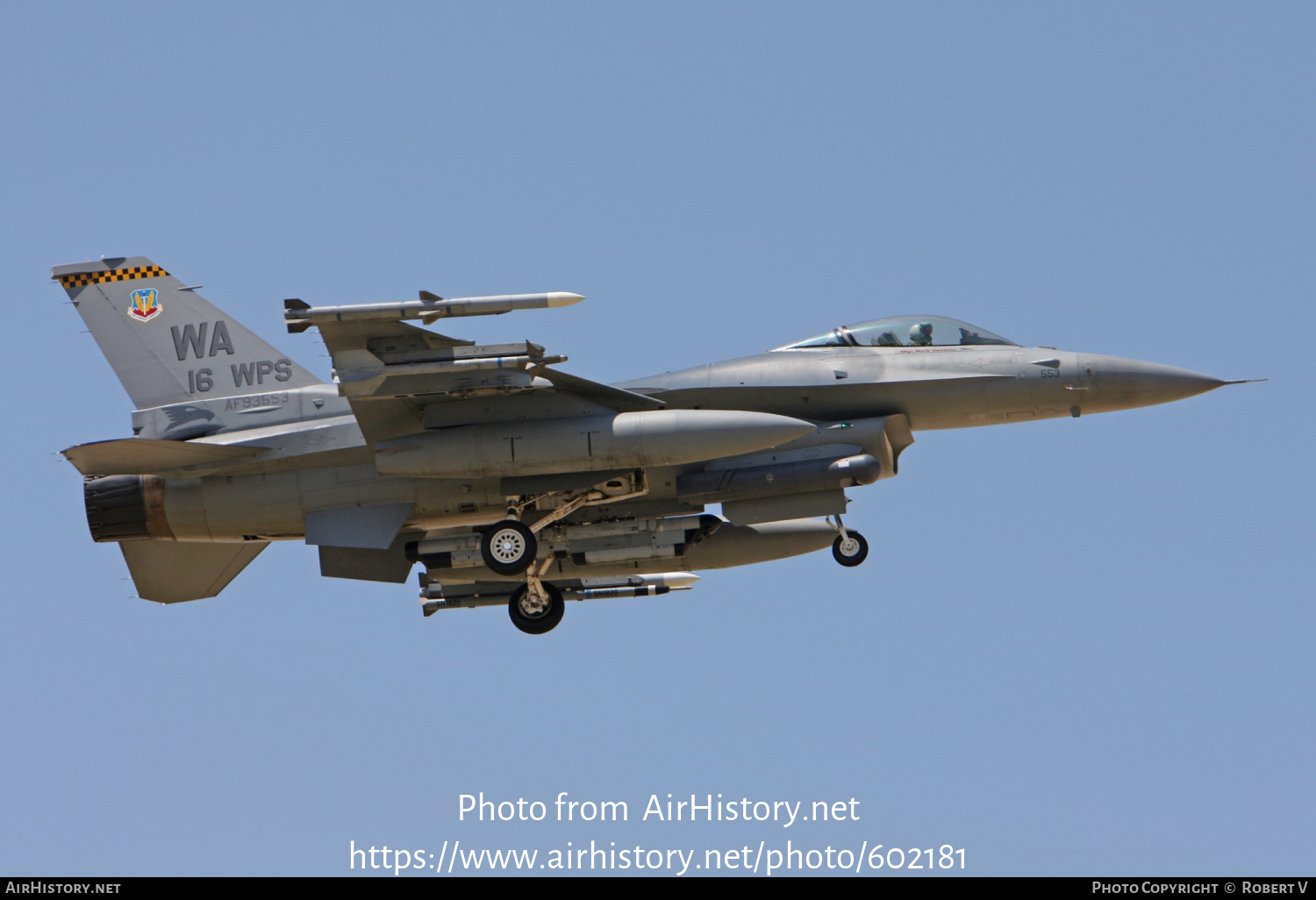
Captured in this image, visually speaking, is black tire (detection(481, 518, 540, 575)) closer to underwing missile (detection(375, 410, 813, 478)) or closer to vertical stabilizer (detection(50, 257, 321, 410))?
underwing missile (detection(375, 410, 813, 478))

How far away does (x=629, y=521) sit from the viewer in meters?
17.6

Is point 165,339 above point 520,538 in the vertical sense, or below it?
above

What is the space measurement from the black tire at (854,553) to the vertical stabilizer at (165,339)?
19.5 ft

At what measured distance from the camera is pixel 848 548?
55.4 ft

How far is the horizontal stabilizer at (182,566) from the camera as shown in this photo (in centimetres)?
1831

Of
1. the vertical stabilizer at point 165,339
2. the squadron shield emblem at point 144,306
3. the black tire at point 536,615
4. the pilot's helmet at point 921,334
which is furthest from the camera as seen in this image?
the black tire at point 536,615

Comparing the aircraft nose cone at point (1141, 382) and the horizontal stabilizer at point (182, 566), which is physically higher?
the aircraft nose cone at point (1141, 382)

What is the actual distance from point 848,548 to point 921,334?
2.40m

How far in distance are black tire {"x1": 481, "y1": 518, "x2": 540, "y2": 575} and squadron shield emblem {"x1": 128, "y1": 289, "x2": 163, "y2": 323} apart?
15.8 ft

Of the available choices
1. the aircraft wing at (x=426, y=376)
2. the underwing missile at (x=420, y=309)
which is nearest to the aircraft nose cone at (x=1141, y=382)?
the aircraft wing at (x=426, y=376)

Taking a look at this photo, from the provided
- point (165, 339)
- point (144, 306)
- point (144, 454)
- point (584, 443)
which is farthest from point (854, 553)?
point (144, 306)

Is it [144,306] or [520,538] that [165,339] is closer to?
[144,306]

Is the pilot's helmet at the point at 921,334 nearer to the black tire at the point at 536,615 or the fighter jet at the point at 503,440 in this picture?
the fighter jet at the point at 503,440

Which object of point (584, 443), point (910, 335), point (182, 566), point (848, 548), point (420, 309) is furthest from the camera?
point (182, 566)
